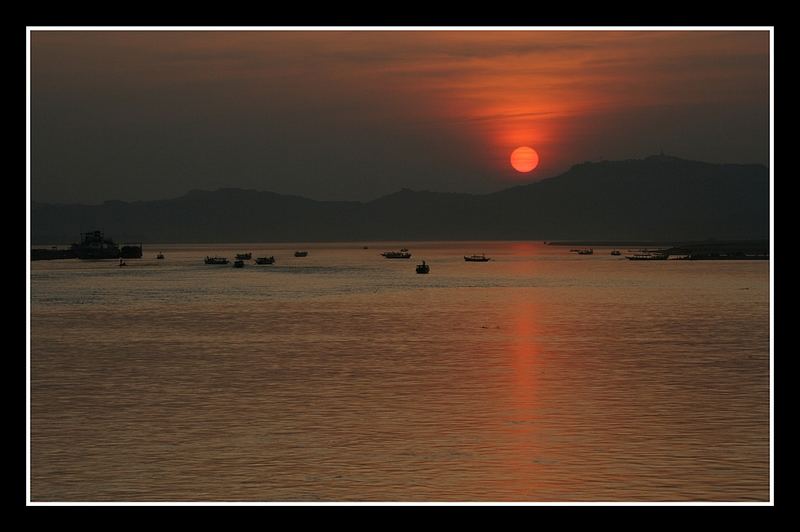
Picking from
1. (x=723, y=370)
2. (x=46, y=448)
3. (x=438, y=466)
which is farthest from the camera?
(x=723, y=370)

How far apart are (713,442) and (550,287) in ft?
285

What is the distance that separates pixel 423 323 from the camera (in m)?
61.7

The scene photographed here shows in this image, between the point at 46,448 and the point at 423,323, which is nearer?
the point at 46,448

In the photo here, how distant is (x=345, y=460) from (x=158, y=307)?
195 feet

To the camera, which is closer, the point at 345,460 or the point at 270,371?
the point at 345,460

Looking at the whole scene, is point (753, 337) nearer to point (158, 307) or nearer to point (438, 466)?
point (438, 466)

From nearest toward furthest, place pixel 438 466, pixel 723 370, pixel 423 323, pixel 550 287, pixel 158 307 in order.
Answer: pixel 438 466 → pixel 723 370 → pixel 423 323 → pixel 158 307 → pixel 550 287

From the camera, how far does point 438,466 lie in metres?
21.5

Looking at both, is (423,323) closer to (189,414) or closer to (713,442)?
(189,414)

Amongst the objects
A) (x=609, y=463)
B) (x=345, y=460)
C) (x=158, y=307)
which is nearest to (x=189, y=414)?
(x=345, y=460)

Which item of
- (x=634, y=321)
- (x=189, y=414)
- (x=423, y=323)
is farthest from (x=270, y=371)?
(x=634, y=321)

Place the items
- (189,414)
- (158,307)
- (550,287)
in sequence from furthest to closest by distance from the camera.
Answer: (550,287) < (158,307) < (189,414)
